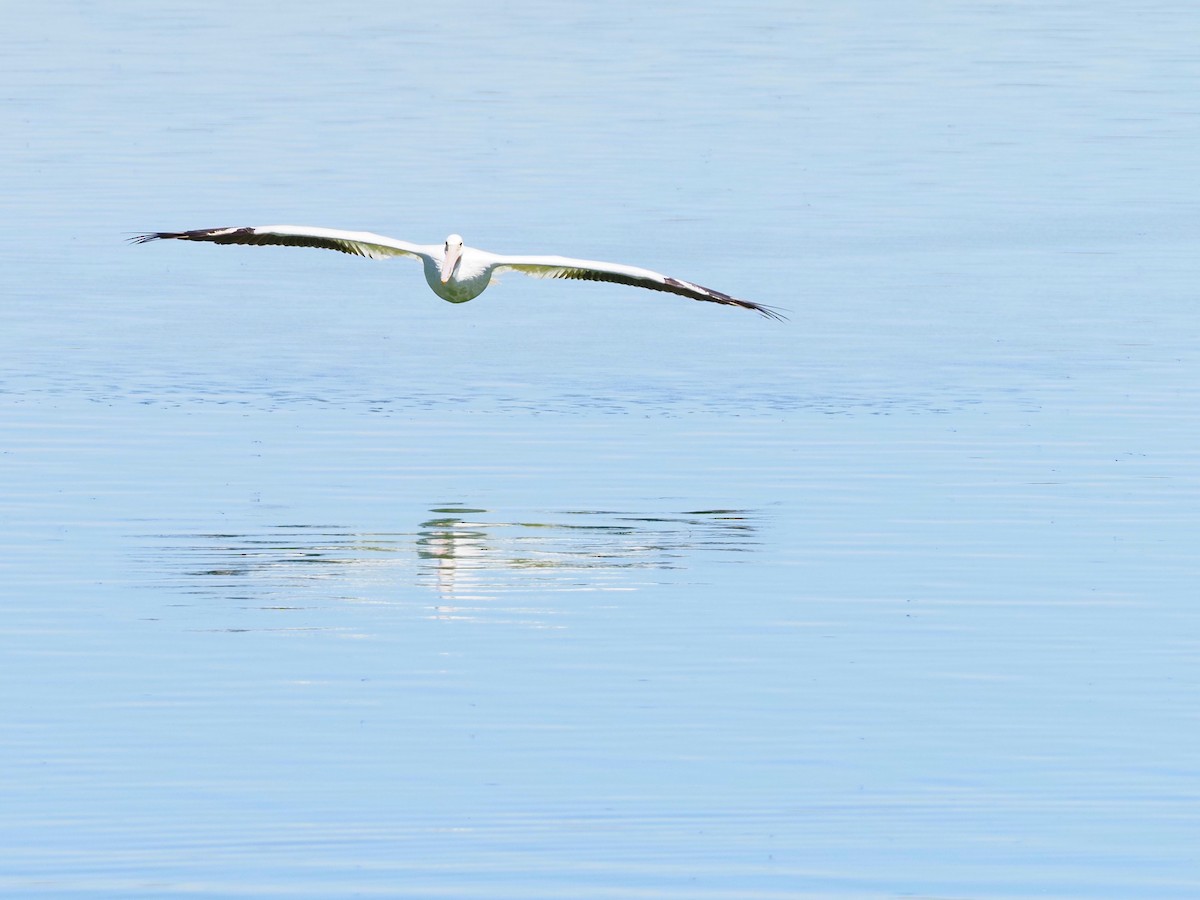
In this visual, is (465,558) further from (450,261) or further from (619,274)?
(450,261)

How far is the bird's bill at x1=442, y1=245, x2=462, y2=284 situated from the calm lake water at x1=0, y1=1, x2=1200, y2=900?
1236 millimetres

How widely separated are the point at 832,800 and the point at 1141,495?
729 centimetres

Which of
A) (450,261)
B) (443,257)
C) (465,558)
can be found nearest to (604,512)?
(465,558)

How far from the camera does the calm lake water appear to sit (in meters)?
11.9

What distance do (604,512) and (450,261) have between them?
11.2 feet

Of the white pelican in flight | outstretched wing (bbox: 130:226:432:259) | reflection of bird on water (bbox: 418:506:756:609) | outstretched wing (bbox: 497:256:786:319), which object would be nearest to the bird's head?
the white pelican in flight

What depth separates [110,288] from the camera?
2748cm

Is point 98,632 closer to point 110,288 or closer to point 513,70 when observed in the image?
point 110,288

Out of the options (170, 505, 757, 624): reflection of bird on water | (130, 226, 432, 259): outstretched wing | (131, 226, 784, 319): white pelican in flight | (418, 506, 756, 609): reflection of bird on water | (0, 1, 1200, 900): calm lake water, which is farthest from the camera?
(130, 226, 432, 259): outstretched wing

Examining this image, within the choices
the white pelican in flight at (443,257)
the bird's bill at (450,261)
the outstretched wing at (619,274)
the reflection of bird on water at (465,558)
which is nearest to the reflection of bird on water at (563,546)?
the reflection of bird on water at (465,558)

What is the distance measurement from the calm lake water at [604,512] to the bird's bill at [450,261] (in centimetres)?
124

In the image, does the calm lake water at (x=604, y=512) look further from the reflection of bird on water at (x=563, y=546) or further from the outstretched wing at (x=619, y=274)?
the outstretched wing at (x=619, y=274)

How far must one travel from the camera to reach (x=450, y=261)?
21172 mm

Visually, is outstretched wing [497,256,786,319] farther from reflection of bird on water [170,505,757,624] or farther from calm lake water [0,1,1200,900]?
reflection of bird on water [170,505,757,624]
